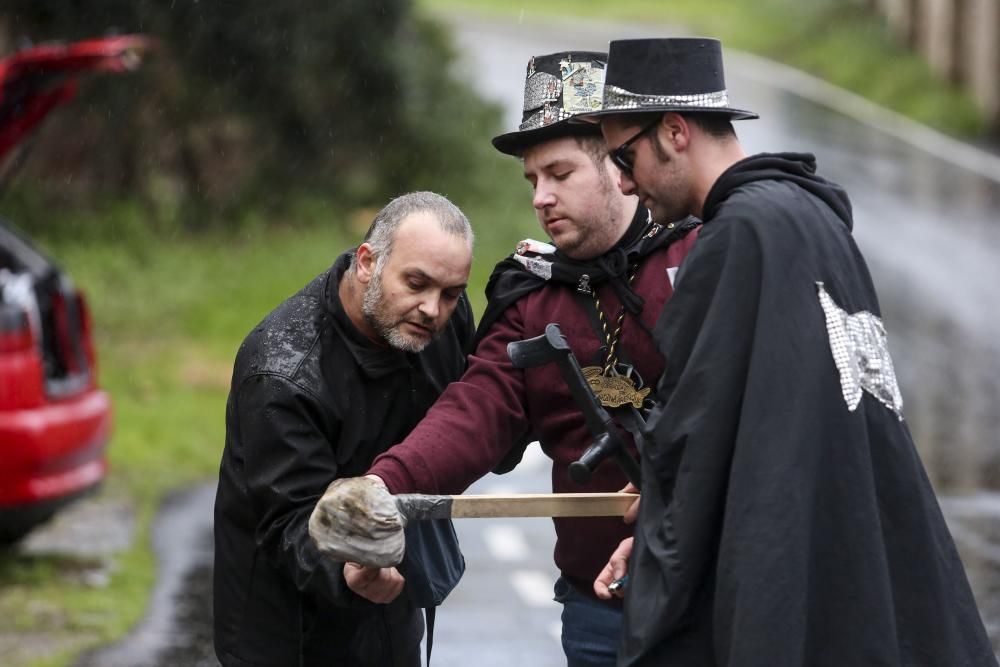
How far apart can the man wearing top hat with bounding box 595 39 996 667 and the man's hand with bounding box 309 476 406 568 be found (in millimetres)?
497

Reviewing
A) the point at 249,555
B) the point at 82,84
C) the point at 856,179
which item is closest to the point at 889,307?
the point at 856,179

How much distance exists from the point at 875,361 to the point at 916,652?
56cm

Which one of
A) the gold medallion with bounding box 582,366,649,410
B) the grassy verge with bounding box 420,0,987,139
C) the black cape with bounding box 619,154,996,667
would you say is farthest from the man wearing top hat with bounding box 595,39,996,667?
the grassy verge with bounding box 420,0,987,139

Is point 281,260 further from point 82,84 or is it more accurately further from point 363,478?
point 363,478

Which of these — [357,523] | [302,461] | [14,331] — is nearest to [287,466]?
[302,461]

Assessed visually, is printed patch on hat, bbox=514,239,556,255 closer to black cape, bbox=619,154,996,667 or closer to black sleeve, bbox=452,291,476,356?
black sleeve, bbox=452,291,476,356

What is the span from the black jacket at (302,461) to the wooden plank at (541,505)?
12.9 inches

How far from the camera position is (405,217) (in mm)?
3955

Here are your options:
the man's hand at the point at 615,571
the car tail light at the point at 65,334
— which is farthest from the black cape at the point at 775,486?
the car tail light at the point at 65,334

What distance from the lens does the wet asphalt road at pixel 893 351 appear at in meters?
7.16

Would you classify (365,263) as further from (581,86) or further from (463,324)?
(581,86)

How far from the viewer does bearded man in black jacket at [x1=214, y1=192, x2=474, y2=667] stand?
3848 mm

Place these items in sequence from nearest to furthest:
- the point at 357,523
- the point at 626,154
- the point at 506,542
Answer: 1. the point at 357,523
2. the point at 626,154
3. the point at 506,542

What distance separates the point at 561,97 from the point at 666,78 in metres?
0.52
